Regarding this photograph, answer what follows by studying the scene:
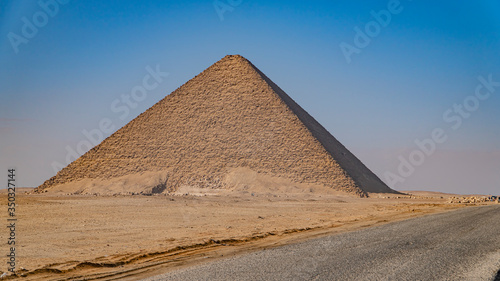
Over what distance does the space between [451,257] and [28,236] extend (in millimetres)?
11168

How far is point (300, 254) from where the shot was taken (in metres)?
9.26

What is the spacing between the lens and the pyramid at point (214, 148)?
168 feet

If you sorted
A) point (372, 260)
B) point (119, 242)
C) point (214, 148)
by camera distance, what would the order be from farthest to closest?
point (214, 148)
point (119, 242)
point (372, 260)

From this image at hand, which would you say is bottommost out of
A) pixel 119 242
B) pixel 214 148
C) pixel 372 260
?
pixel 372 260

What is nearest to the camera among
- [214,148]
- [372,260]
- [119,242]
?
[372,260]

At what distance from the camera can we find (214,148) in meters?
56.0

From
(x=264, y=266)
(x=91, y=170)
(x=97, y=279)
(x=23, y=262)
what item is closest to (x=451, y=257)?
(x=264, y=266)

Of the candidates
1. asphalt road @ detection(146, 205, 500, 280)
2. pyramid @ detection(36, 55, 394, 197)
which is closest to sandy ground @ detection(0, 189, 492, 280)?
asphalt road @ detection(146, 205, 500, 280)

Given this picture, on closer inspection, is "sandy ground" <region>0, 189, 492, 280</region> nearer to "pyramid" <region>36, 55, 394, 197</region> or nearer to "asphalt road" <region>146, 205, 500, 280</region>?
"asphalt road" <region>146, 205, 500, 280</region>

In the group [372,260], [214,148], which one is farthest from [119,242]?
Result: [214,148]

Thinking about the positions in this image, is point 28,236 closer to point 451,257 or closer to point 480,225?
point 451,257

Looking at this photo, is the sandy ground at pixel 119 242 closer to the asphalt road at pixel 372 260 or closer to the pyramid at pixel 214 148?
the asphalt road at pixel 372 260

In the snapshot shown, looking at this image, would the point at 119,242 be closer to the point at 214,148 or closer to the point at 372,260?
the point at 372,260

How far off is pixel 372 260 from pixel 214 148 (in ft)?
157
